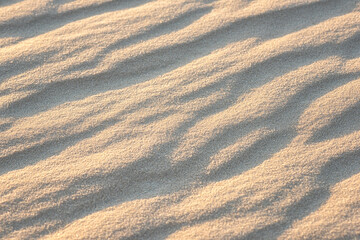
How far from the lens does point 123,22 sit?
5.41 feet

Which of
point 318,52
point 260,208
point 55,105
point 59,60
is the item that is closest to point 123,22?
point 59,60

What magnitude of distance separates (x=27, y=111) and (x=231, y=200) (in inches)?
31.8

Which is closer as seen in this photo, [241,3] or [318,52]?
[318,52]

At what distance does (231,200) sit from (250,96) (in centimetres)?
41

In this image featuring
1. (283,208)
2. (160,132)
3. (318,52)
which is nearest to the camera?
(283,208)

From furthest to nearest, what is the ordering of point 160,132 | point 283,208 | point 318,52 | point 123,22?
point 123,22
point 318,52
point 160,132
point 283,208

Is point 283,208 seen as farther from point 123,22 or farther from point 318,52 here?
point 123,22

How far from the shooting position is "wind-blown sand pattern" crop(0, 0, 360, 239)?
1.20m

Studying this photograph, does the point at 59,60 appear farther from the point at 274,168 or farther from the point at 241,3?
the point at 274,168

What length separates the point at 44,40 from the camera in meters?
1.60

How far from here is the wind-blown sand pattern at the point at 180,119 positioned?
1.20 metres

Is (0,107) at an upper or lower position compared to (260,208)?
upper

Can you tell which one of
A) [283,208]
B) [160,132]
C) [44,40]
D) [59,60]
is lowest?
[283,208]

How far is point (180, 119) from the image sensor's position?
1385 mm
